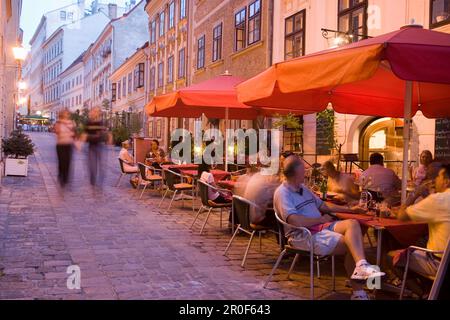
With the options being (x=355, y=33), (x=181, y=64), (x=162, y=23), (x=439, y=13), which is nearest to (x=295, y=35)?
(x=355, y=33)

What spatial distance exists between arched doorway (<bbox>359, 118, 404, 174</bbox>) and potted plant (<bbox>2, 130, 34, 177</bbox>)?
8.88 metres

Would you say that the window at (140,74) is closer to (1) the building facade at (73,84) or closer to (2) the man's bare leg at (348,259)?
(1) the building facade at (73,84)

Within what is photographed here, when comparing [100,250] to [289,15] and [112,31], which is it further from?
[112,31]

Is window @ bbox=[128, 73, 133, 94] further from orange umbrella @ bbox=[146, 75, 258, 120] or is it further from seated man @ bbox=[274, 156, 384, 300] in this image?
seated man @ bbox=[274, 156, 384, 300]

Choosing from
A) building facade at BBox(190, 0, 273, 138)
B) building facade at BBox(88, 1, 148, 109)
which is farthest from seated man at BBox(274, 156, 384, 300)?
building facade at BBox(88, 1, 148, 109)

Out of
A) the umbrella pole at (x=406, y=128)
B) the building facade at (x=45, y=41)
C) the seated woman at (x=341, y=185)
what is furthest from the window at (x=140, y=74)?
the umbrella pole at (x=406, y=128)

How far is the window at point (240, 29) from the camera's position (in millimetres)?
17516

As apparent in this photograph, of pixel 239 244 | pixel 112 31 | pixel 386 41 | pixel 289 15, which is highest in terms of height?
pixel 112 31

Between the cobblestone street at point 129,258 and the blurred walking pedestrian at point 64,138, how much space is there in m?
1.10

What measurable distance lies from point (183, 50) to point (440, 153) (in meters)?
18.6

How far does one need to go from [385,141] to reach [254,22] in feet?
23.5

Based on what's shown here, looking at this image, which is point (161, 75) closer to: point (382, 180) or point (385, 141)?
point (385, 141)

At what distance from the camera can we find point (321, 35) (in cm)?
1262

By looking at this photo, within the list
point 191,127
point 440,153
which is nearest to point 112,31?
point 191,127
